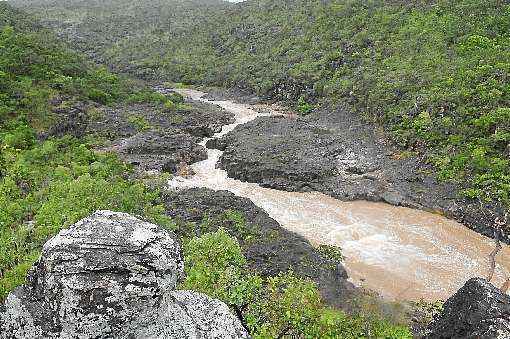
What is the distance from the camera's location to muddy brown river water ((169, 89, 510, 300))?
66.5 ft

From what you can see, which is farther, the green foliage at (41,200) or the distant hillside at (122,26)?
the distant hillside at (122,26)

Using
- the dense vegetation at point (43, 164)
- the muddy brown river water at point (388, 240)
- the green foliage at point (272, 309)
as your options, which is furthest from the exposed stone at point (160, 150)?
the green foliage at point (272, 309)

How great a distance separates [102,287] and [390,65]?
44.5 metres

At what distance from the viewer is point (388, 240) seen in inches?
925

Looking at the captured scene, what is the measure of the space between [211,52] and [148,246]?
74440 millimetres

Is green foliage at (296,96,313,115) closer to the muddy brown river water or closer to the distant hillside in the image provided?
the muddy brown river water


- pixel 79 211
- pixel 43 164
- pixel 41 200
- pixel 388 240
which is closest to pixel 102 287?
pixel 79 211

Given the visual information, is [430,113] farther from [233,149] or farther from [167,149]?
[167,149]

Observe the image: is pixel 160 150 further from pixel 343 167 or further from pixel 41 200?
pixel 41 200

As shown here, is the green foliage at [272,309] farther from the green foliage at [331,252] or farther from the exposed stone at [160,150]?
the exposed stone at [160,150]

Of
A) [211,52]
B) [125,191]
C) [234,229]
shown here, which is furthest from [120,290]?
[211,52]

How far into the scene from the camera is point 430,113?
35.5 meters

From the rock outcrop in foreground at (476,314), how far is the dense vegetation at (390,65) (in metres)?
20.4

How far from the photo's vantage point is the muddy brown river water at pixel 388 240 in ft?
66.5
